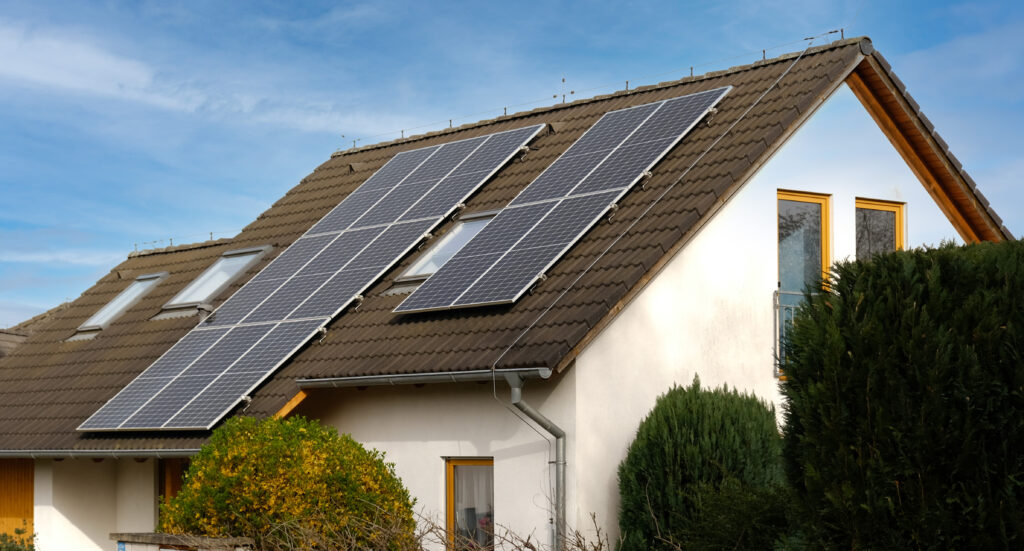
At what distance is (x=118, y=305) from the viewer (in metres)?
20.2

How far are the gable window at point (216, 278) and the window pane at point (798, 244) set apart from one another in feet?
26.5

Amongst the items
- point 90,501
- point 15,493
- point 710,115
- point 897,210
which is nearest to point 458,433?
point 710,115

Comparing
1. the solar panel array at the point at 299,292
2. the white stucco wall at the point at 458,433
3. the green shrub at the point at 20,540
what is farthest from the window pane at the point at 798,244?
the green shrub at the point at 20,540

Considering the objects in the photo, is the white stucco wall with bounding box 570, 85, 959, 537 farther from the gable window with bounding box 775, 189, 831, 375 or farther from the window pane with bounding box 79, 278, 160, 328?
the window pane with bounding box 79, 278, 160, 328

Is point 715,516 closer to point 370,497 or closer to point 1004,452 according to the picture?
point 1004,452

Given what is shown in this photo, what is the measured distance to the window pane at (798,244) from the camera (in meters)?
14.0

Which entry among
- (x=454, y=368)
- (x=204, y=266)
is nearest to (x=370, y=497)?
(x=454, y=368)

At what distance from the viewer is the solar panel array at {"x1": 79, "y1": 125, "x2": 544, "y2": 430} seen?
14195 mm

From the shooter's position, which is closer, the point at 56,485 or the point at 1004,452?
the point at 1004,452

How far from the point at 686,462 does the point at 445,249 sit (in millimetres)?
4995

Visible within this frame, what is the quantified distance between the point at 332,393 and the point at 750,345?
4951 mm

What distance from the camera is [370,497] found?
1151 centimetres

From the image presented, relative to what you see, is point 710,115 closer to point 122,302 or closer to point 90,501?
point 90,501

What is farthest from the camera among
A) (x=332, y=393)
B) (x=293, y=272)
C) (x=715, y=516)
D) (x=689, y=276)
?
(x=293, y=272)
